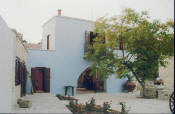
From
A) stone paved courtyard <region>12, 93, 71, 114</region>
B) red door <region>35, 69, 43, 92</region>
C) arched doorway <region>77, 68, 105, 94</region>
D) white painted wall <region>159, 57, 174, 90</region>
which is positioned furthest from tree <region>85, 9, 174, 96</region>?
stone paved courtyard <region>12, 93, 71, 114</region>

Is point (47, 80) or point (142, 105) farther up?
point (47, 80)

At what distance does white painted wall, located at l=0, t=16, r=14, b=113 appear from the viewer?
21.5 feet

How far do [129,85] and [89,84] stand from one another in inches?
127

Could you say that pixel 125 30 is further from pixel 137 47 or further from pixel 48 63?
pixel 48 63

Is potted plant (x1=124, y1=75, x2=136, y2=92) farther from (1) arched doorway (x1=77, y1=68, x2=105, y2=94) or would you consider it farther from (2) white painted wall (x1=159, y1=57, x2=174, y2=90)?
(2) white painted wall (x1=159, y1=57, x2=174, y2=90)

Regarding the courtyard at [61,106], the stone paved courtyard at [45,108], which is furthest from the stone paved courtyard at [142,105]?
the stone paved courtyard at [45,108]

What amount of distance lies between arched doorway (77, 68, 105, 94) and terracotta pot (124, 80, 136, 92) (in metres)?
1.71

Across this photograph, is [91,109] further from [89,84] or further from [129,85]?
[89,84]

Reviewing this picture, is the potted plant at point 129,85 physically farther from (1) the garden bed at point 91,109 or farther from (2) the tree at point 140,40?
(1) the garden bed at point 91,109

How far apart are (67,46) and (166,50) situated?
6241 mm

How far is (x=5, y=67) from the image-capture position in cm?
695

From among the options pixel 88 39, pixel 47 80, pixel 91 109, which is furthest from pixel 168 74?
pixel 47 80

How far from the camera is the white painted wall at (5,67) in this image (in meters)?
6.55

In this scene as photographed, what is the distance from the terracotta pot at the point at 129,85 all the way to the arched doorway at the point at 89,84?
171 centimetres
